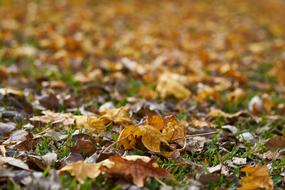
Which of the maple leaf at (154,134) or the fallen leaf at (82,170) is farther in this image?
Answer: the maple leaf at (154,134)

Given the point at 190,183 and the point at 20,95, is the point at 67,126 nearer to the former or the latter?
the point at 20,95

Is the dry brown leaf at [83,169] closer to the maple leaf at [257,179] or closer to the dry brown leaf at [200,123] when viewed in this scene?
the maple leaf at [257,179]

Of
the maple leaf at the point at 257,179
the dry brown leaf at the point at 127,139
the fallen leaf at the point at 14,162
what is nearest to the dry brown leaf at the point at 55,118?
the dry brown leaf at the point at 127,139

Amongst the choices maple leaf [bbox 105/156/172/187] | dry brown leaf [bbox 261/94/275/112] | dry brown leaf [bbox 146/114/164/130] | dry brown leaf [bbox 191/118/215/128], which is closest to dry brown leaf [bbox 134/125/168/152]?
dry brown leaf [bbox 146/114/164/130]

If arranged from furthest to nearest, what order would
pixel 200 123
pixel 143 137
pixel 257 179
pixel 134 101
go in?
pixel 134 101, pixel 200 123, pixel 143 137, pixel 257 179

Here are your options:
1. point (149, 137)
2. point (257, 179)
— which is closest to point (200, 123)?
point (149, 137)

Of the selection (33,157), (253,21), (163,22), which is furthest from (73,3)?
(33,157)

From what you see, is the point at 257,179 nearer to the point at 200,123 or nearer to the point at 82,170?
the point at 82,170
